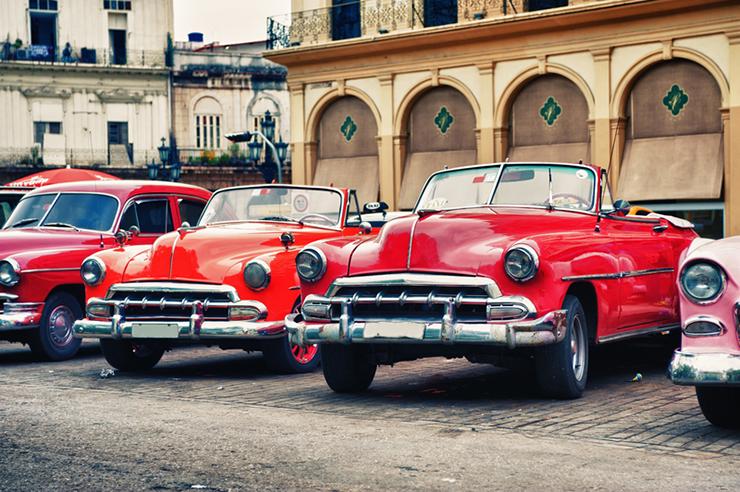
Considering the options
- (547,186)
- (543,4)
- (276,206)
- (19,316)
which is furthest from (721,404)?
(543,4)

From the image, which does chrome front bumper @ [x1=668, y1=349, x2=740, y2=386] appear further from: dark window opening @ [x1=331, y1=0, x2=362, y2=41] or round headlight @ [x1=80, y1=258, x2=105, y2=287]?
dark window opening @ [x1=331, y1=0, x2=362, y2=41]

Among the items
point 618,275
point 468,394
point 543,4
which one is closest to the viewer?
point 468,394

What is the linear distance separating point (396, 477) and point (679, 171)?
63.0 ft

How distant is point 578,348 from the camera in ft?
26.7

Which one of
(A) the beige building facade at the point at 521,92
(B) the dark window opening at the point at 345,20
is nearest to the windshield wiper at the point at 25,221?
(A) the beige building facade at the point at 521,92

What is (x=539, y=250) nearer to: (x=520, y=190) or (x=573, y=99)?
(x=520, y=190)

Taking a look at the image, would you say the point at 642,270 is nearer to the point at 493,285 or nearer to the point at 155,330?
the point at 493,285

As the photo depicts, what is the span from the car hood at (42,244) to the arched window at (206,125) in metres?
43.1

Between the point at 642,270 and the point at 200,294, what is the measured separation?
11.3ft

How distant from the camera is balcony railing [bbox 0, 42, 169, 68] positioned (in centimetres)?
5241

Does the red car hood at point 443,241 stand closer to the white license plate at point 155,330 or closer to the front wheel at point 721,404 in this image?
the front wheel at point 721,404

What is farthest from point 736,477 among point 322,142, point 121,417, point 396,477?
point 322,142

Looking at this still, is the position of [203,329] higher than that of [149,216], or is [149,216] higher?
[149,216]

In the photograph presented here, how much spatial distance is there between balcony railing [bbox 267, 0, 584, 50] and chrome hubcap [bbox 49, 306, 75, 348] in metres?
15.3
